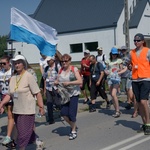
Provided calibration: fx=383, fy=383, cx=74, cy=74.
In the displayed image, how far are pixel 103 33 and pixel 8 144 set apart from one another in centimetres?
3550

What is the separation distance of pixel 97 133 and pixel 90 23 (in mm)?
35525

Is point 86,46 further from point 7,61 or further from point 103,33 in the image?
point 7,61

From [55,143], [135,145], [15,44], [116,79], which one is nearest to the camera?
[135,145]

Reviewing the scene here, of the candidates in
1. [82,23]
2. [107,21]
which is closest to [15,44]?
[82,23]

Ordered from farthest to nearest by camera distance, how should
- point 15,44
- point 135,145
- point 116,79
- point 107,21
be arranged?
point 15,44 → point 107,21 → point 116,79 → point 135,145

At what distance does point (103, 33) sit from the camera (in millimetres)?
41969

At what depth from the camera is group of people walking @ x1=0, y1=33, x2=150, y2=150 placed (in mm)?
6227

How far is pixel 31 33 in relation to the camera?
8492 mm

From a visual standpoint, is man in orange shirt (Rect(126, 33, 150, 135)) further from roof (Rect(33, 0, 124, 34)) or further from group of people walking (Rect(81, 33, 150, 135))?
roof (Rect(33, 0, 124, 34))

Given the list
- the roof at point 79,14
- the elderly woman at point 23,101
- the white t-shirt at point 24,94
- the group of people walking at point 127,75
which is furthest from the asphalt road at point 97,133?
the roof at point 79,14

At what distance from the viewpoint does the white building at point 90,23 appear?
41719 mm

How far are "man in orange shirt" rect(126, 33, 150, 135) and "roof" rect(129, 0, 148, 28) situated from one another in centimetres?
3517

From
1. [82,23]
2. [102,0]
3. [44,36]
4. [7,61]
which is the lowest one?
[7,61]

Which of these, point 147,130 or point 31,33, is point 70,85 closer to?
point 31,33
